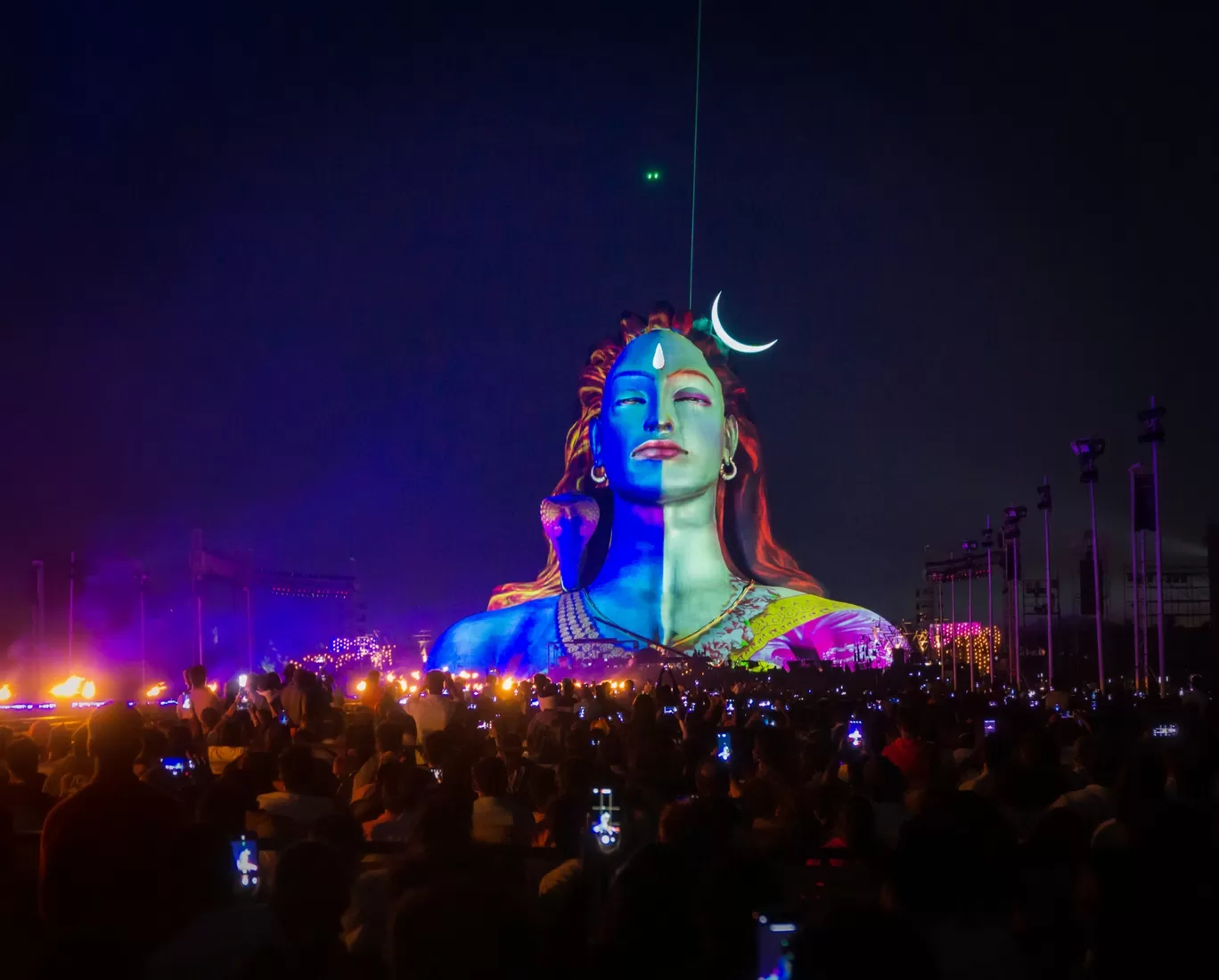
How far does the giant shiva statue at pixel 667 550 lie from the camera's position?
45.1m

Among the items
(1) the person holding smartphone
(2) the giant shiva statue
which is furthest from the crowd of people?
(2) the giant shiva statue

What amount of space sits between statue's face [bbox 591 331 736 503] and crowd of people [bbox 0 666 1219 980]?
36.4 meters

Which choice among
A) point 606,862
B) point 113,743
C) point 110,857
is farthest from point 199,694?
point 606,862

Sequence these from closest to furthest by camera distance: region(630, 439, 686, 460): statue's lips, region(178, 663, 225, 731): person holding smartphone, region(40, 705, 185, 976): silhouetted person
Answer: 1. region(40, 705, 185, 976): silhouetted person
2. region(178, 663, 225, 731): person holding smartphone
3. region(630, 439, 686, 460): statue's lips

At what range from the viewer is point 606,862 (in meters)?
6.10

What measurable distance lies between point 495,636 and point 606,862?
138 feet

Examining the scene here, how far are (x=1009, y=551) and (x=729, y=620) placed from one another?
10.1 meters

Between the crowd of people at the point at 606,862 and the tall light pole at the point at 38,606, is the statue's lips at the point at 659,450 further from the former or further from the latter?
the crowd of people at the point at 606,862

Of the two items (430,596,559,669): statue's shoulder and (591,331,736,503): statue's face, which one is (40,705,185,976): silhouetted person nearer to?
(430,596,559,669): statue's shoulder

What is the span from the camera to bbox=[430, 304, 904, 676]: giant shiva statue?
148 ft

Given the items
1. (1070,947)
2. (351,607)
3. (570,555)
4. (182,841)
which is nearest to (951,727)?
(1070,947)

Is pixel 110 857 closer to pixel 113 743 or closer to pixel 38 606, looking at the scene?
pixel 113 743

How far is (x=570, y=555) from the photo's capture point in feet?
161

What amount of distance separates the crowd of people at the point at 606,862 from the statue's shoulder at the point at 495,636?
120 feet
